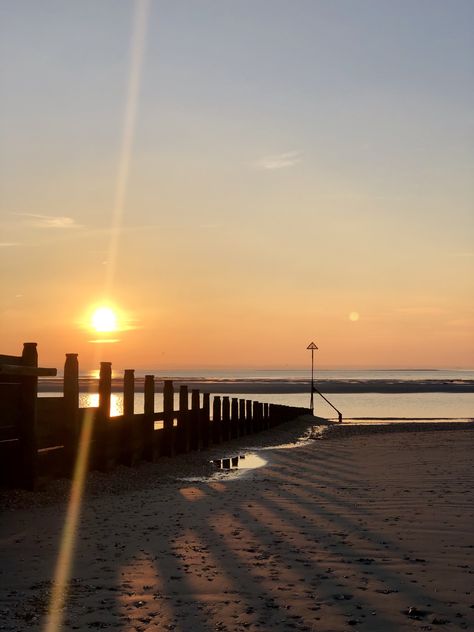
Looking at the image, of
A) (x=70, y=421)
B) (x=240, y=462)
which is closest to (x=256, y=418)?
(x=240, y=462)

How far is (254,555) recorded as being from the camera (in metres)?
7.36

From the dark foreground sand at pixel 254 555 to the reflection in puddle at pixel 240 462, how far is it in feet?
12.9

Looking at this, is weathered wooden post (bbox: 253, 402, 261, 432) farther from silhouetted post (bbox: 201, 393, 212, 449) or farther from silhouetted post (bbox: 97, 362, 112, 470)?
silhouetted post (bbox: 97, 362, 112, 470)

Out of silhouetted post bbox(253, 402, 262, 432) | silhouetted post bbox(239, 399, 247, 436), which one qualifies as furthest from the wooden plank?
silhouetted post bbox(253, 402, 262, 432)

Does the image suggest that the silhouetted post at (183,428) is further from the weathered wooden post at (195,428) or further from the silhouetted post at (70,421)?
the silhouetted post at (70,421)

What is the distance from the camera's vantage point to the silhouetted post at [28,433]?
35.2ft

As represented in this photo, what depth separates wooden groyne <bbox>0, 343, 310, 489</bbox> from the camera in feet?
34.7

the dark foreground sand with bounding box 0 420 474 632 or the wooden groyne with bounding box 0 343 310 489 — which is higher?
the wooden groyne with bounding box 0 343 310 489

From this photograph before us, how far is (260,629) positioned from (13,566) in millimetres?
2834

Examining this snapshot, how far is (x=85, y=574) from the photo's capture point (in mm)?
6715

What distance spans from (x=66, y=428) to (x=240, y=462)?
23.9ft

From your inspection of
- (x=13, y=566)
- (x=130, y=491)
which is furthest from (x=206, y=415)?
(x=13, y=566)

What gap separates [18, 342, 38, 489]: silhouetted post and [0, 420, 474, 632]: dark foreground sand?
335mm

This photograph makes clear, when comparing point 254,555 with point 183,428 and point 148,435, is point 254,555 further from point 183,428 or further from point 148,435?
point 183,428
